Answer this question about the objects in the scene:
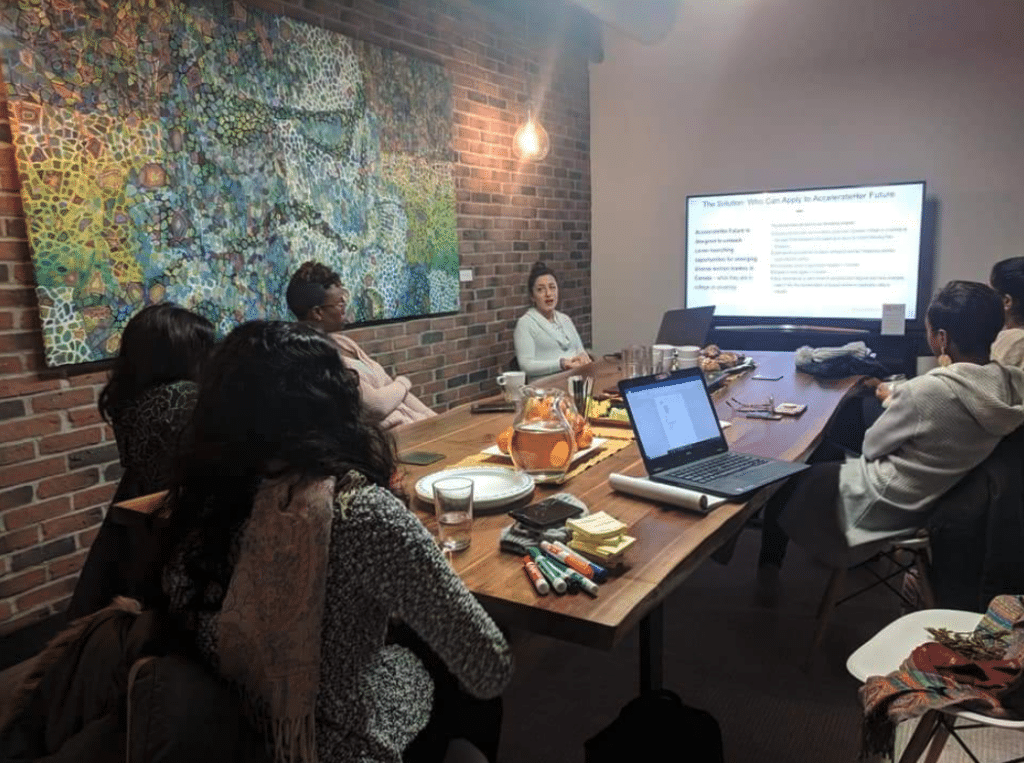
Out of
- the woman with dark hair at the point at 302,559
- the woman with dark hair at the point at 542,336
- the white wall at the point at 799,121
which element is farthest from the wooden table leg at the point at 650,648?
the white wall at the point at 799,121

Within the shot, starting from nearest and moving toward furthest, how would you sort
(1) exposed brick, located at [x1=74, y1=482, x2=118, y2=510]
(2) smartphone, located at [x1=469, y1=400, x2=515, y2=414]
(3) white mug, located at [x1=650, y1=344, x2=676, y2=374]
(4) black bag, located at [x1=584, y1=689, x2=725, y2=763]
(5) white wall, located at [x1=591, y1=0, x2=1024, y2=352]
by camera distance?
(4) black bag, located at [x1=584, y1=689, x2=725, y2=763]
(2) smartphone, located at [x1=469, y1=400, x2=515, y2=414]
(1) exposed brick, located at [x1=74, y1=482, x2=118, y2=510]
(3) white mug, located at [x1=650, y1=344, x2=676, y2=374]
(5) white wall, located at [x1=591, y1=0, x2=1024, y2=352]

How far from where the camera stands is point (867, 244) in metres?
4.63

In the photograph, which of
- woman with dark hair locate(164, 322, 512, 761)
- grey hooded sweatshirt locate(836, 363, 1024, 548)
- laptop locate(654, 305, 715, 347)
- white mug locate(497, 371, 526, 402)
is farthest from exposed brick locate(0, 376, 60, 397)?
grey hooded sweatshirt locate(836, 363, 1024, 548)

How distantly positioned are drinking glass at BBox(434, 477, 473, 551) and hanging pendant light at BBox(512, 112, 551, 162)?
373 centimetres

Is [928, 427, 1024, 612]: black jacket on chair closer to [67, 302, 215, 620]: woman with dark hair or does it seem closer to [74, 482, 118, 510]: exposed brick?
[67, 302, 215, 620]: woman with dark hair

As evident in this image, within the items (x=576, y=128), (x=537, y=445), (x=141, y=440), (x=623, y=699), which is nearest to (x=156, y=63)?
(x=141, y=440)

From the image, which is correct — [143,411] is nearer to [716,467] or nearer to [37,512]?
[37,512]

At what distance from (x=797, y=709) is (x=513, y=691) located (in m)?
0.81

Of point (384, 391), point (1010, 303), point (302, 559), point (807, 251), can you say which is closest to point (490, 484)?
point (302, 559)

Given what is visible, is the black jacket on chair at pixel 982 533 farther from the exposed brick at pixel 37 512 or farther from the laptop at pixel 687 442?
the exposed brick at pixel 37 512

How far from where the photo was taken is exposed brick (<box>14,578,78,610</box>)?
2352 millimetres

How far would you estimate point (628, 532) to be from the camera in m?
1.37

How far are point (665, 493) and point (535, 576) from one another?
43cm

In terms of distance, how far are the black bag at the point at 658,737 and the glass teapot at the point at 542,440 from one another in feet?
1.67
